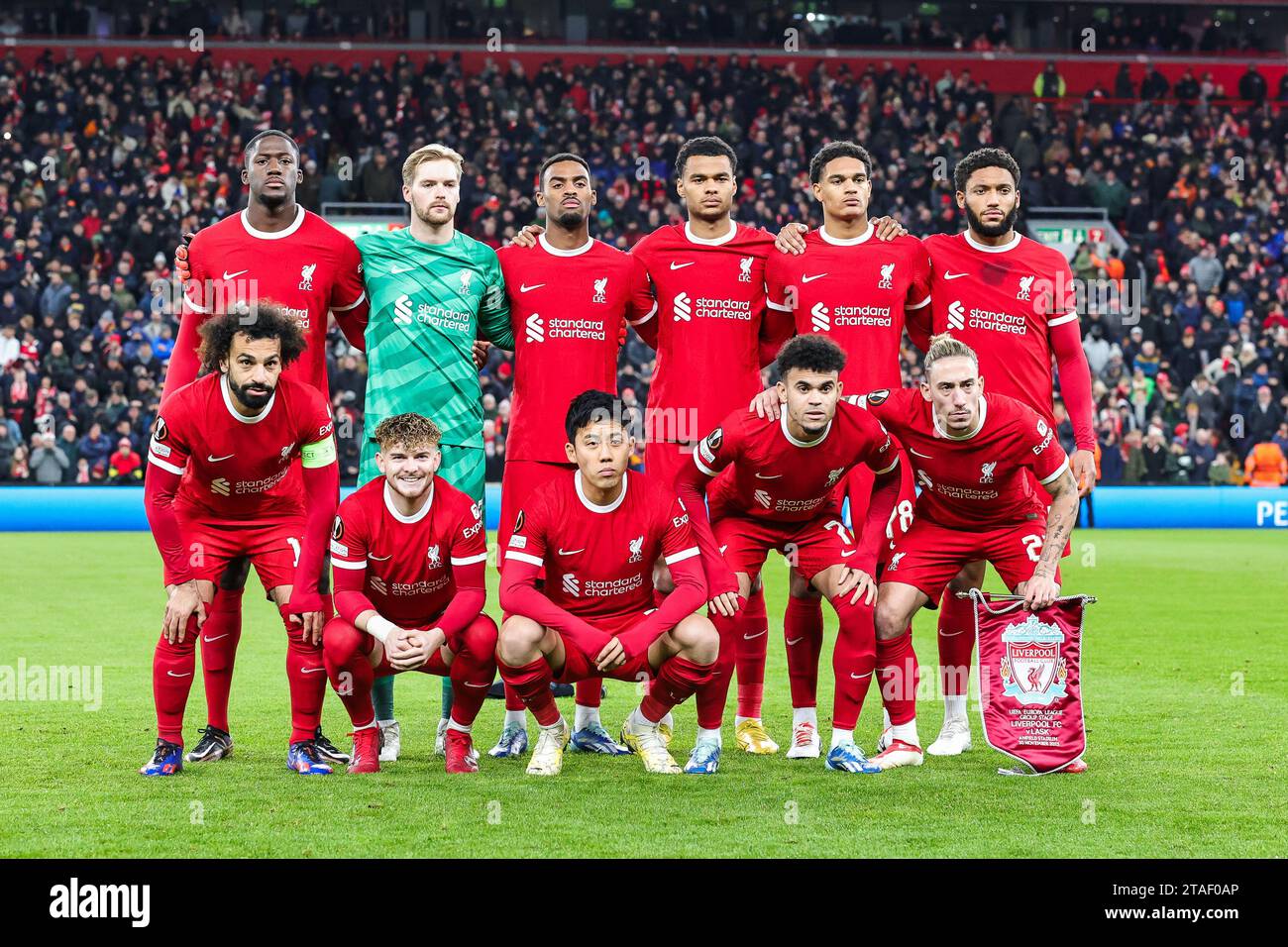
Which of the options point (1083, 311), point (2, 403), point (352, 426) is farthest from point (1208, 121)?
point (2, 403)

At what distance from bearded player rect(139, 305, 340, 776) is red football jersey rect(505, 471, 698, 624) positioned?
0.85 meters

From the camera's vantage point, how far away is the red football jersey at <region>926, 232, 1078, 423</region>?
6855 mm

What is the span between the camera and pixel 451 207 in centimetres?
664

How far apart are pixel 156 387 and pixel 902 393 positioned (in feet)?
50.2

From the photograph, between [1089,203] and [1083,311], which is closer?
[1083,311]

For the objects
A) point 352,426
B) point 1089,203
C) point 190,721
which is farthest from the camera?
point 1089,203

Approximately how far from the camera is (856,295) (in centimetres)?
677

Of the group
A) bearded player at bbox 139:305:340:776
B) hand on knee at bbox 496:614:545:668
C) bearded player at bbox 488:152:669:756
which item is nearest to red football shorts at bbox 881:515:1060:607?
bearded player at bbox 488:152:669:756

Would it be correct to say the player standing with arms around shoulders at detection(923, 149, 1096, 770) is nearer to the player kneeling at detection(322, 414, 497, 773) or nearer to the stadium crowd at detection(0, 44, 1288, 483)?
the player kneeling at detection(322, 414, 497, 773)

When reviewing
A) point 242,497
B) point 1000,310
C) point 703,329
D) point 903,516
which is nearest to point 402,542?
point 242,497

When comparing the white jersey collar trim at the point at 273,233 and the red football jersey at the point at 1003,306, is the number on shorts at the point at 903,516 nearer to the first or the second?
the red football jersey at the point at 1003,306

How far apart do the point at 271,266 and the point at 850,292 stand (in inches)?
99.6
